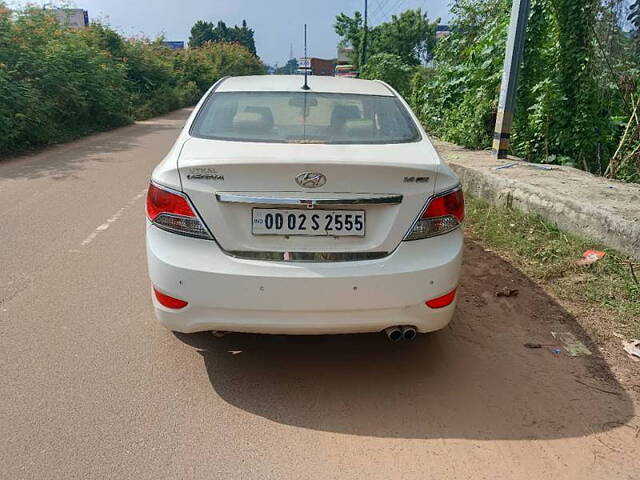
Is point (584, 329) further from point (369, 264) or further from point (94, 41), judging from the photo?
point (94, 41)

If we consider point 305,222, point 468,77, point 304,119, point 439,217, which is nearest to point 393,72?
point 468,77

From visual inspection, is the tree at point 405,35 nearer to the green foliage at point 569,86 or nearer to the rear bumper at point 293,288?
the green foliage at point 569,86

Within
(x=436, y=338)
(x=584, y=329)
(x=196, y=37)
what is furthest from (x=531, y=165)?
(x=196, y=37)

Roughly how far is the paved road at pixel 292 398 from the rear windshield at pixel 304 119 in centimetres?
124

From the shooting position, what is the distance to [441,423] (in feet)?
8.26

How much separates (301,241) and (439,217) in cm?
70

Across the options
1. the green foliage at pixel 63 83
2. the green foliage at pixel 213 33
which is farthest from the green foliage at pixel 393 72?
the green foliage at pixel 213 33

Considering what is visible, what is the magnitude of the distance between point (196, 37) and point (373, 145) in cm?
8493

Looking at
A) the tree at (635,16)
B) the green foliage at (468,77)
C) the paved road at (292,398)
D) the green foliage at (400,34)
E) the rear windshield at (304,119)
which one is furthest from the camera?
the green foliage at (400,34)

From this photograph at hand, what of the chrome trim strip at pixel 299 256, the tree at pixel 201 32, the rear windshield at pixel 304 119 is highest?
the tree at pixel 201 32

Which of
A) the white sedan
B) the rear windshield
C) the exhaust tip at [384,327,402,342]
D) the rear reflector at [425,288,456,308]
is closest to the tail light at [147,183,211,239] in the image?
the white sedan

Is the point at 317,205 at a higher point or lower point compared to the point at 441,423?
higher

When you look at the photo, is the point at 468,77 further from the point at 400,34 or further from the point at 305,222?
the point at 400,34

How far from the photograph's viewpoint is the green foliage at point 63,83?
1076 cm
